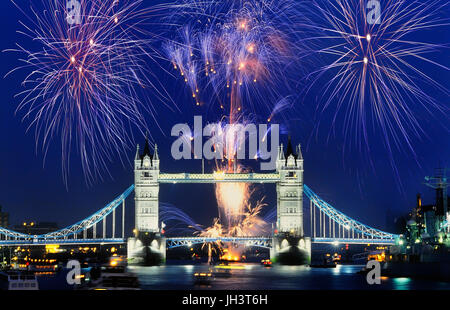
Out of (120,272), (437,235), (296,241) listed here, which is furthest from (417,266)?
(120,272)

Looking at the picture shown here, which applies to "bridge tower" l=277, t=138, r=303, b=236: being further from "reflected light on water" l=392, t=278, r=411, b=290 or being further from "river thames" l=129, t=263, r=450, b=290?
"reflected light on water" l=392, t=278, r=411, b=290

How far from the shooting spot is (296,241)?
94.1 metres

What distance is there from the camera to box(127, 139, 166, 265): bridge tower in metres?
93.2

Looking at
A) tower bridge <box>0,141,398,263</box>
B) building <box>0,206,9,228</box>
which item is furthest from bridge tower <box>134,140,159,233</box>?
building <box>0,206,9,228</box>

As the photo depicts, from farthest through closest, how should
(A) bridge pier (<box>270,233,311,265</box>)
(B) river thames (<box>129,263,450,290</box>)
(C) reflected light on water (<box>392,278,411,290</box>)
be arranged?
1. (A) bridge pier (<box>270,233,311,265</box>)
2. (B) river thames (<box>129,263,450,290</box>)
3. (C) reflected light on water (<box>392,278,411,290</box>)

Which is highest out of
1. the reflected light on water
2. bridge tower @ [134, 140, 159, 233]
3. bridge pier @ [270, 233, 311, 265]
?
bridge tower @ [134, 140, 159, 233]

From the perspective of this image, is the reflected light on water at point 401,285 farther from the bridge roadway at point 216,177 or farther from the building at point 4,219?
the building at point 4,219

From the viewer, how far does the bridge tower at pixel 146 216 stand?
93188 mm

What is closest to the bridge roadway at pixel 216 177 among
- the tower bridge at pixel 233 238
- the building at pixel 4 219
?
the tower bridge at pixel 233 238

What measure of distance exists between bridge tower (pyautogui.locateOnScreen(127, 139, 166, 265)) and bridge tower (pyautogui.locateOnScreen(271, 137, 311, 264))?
13.3 meters

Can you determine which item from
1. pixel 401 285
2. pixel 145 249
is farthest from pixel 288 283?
pixel 145 249

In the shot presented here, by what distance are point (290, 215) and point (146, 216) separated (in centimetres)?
1644

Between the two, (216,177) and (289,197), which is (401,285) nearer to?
(216,177)
